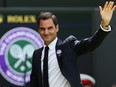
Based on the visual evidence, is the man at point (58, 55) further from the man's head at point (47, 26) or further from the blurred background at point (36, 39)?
the blurred background at point (36, 39)

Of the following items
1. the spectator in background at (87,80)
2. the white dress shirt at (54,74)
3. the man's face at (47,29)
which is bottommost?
the spectator in background at (87,80)

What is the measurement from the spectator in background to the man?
103 inches

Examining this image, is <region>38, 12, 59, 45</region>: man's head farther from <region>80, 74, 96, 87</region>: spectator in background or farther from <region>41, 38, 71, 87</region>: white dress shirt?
<region>80, 74, 96, 87</region>: spectator in background

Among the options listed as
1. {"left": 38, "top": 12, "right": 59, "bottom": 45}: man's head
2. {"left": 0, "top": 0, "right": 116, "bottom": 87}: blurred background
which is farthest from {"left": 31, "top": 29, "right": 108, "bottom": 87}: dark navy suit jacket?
{"left": 0, "top": 0, "right": 116, "bottom": 87}: blurred background

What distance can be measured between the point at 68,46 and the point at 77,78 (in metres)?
0.22

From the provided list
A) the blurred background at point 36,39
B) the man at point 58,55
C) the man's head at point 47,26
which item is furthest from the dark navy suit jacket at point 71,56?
the blurred background at point 36,39

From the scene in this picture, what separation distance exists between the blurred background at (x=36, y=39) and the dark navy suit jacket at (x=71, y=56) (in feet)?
8.42

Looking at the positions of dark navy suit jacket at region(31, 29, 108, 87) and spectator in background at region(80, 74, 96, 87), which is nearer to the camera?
dark navy suit jacket at region(31, 29, 108, 87)

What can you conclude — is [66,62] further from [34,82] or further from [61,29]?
[61,29]

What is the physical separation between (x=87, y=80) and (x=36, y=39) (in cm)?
72

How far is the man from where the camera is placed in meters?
3.43

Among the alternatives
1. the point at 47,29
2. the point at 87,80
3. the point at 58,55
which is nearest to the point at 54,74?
the point at 58,55

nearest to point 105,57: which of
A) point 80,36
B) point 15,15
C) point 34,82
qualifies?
point 80,36

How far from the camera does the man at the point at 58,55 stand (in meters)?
3.43
